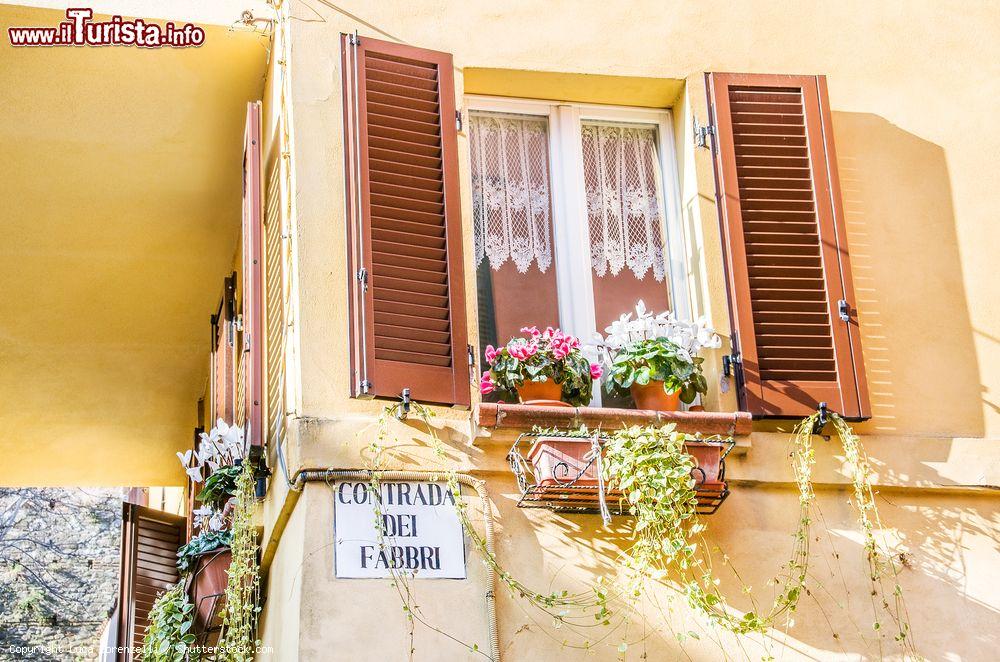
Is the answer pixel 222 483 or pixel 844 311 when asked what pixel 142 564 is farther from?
pixel 844 311

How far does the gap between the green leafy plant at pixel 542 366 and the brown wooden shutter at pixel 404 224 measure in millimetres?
162

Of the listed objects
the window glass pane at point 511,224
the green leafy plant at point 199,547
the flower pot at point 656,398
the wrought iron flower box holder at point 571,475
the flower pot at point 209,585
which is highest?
the window glass pane at point 511,224

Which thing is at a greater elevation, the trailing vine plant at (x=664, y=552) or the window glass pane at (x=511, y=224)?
the window glass pane at (x=511, y=224)

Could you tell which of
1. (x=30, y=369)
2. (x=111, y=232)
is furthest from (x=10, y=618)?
(x=111, y=232)

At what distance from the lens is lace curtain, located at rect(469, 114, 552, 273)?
590 centimetres

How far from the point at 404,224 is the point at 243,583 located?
5.27 feet

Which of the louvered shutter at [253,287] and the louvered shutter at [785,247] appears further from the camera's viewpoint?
→ the louvered shutter at [253,287]

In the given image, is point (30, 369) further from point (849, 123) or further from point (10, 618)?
point (849, 123)

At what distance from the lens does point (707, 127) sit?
5.93m

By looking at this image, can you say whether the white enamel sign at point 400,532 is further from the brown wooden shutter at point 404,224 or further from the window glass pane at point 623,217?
the window glass pane at point 623,217

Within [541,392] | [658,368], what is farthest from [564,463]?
[658,368]

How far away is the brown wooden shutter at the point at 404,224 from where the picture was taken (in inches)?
204

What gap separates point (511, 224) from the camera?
595 cm

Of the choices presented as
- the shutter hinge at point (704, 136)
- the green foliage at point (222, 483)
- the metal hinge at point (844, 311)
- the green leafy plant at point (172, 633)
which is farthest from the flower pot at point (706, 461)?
the green leafy plant at point (172, 633)
